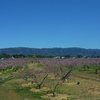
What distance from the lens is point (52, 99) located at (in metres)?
20.3

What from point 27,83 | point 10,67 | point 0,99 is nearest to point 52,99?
point 0,99

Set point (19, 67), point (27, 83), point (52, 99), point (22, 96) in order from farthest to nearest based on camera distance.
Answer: point (19, 67)
point (27, 83)
point (22, 96)
point (52, 99)

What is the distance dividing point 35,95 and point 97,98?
802 cm

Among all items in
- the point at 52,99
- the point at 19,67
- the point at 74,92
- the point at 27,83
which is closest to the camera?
the point at 52,99

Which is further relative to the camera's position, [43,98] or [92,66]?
[92,66]

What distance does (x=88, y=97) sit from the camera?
21.1 m

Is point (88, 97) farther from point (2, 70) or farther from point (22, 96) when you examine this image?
point (2, 70)

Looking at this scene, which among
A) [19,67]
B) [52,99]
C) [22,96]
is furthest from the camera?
[19,67]

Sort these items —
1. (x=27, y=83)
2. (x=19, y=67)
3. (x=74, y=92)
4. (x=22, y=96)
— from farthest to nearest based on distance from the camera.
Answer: (x=19, y=67) → (x=27, y=83) → (x=74, y=92) → (x=22, y=96)

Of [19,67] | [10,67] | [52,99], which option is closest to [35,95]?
[52,99]

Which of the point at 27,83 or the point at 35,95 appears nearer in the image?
the point at 35,95

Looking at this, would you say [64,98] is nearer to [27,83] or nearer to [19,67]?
[27,83]

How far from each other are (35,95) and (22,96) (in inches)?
68.4

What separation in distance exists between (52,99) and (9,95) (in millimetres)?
6813
